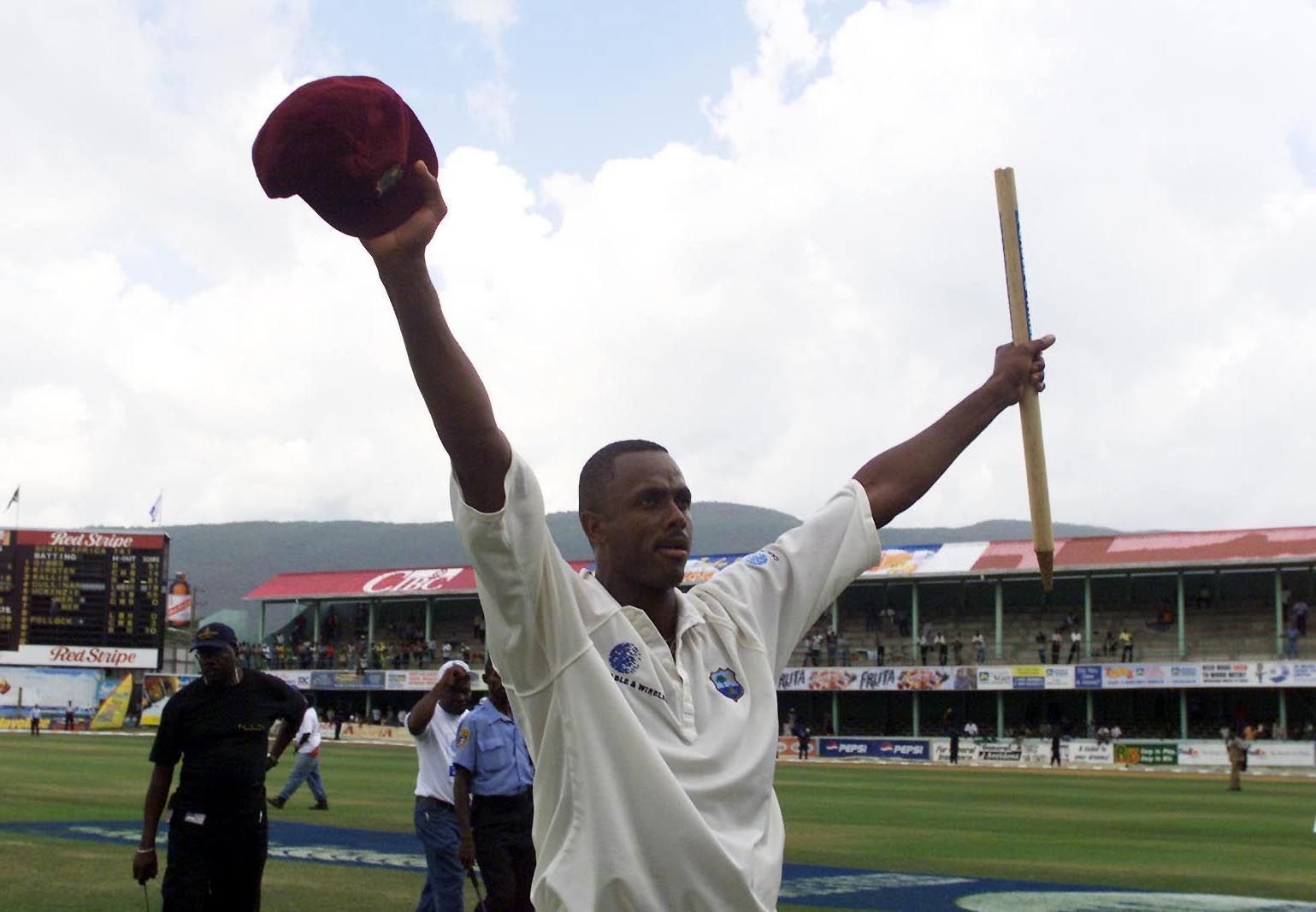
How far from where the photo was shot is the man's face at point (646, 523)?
133 inches

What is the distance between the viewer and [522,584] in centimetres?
295

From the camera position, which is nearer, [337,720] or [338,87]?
[338,87]

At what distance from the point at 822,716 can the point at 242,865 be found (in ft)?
176

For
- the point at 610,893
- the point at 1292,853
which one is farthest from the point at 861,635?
the point at 610,893

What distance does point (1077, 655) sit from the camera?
52781 mm

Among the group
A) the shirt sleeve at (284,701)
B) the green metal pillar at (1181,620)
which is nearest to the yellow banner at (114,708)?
the green metal pillar at (1181,620)

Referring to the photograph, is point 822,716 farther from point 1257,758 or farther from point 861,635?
point 1257,758

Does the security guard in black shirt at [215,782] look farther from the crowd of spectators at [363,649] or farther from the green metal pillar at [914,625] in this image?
the crowd of spectators at [363,649]

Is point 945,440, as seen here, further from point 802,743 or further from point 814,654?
point 814,654

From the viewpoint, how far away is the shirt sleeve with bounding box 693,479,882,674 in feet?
11.9

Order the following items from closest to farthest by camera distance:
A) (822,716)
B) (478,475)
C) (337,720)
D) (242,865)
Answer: (478,475), (242,865), (337,720), (822,716)

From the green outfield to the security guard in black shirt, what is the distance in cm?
384

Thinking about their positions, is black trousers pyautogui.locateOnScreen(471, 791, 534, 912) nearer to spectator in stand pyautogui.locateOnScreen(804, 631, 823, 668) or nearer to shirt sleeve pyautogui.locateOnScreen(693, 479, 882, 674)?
shirt sleeve pyautogui.locateOnScreen(693, 479, 882, 674)

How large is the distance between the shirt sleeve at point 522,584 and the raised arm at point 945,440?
45.5 inches
